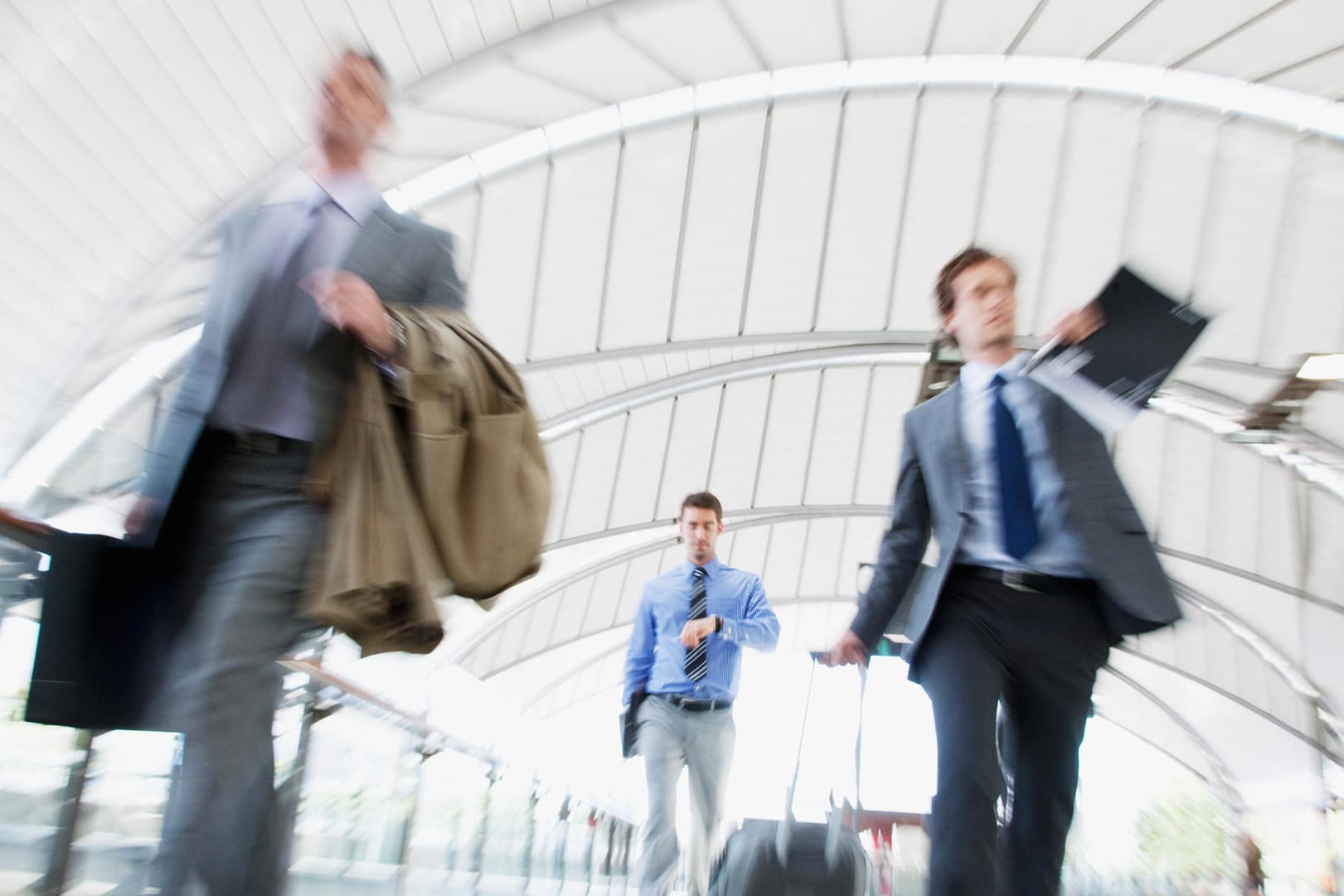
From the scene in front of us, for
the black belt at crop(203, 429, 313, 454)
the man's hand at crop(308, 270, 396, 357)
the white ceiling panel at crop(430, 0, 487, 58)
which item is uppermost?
the white ceiling panel at crop(430, 0, 487, 58)

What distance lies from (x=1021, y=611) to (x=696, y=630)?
2.67 meters

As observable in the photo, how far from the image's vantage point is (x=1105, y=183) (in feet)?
64.3

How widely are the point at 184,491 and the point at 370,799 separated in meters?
3.17

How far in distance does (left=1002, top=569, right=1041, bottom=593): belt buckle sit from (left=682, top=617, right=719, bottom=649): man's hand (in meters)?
2.64

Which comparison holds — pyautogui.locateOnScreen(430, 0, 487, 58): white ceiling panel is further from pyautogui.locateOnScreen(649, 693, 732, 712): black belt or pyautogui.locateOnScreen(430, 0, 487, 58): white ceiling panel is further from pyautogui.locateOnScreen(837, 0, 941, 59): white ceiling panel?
pyautogui.locateOnScreen(649, 693, 732, 712): black belt

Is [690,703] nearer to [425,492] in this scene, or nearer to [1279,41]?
[425,492]

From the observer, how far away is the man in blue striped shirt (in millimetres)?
5500

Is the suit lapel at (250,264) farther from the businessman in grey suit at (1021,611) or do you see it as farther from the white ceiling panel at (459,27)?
the white ceiling panel at (459,27)

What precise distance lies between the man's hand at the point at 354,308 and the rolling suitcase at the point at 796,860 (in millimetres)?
2821

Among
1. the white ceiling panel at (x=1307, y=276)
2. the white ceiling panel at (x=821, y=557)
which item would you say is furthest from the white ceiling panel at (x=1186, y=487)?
the white ceiling panel at (x=821, y=557)

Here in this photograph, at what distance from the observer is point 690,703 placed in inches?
223

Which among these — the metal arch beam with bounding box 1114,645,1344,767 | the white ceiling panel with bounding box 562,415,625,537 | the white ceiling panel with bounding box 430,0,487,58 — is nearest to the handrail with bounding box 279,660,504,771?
the white ceiling panel with bounding box 430,0,487,58

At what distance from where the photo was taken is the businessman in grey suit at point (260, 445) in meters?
2.07

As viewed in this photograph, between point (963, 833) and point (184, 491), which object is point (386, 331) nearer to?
point (184, 491)
